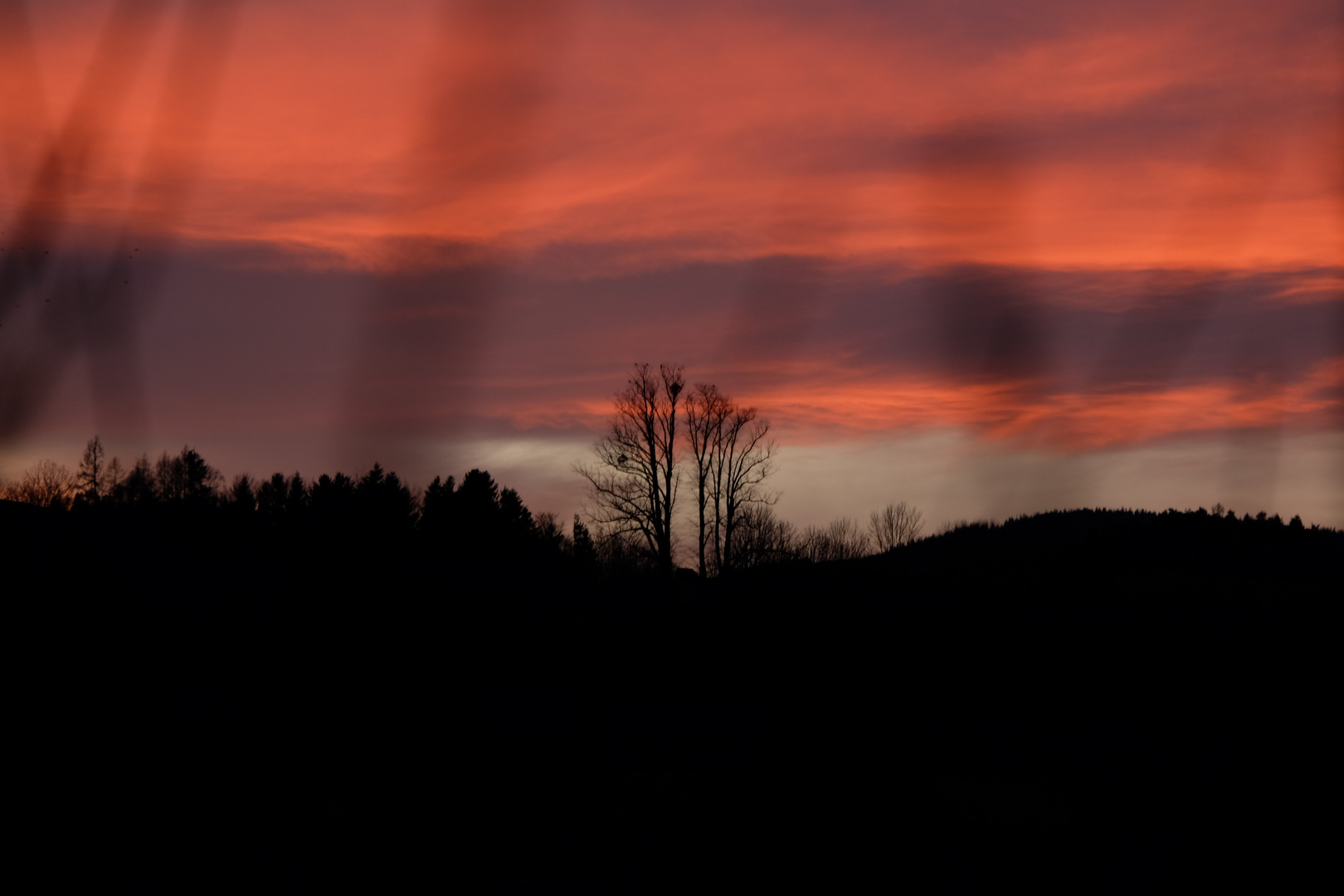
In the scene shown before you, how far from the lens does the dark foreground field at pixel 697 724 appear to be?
9.69m

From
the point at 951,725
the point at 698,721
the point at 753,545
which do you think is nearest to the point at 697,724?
the point at 698,721

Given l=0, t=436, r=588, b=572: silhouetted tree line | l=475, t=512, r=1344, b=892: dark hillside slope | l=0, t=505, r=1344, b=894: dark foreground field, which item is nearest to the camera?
l=0, t=505, r=1344, b=894: dark foreground field

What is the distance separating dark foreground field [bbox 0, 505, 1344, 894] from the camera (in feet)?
31.8

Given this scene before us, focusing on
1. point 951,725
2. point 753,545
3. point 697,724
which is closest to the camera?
point 951,725

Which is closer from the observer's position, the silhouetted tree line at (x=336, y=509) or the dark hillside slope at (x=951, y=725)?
the dark hillside slope at (x=951, y=725)

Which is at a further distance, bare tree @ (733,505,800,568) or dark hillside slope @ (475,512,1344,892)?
bare tree @ (733,505,800,568)

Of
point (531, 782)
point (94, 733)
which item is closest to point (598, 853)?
point (531, 782)

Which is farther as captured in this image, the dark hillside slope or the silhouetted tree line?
the silhouetted tree line

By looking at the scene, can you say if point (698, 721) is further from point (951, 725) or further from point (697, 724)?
point (951, 725)

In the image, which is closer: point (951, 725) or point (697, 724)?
point (951, 725)

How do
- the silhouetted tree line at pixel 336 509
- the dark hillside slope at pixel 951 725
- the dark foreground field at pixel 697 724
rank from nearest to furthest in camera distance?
the dark foreground field at pixel 697 724 → the dark hillside slope at pixel 951 725 → the silhouetted tree line at pixel 336 509

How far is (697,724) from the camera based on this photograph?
1806cm

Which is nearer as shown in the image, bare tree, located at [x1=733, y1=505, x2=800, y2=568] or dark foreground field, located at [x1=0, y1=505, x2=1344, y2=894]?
dark foreground field, located at [x1=0, y1=505, x2=1344, y2=894]

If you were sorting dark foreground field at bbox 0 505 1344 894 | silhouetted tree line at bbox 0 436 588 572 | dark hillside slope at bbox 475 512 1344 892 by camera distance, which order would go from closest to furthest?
dark foreground field at bbox 0 505 1344 894
dark hillside slope at bbox 475 512 1344 892
silhouetted tree line at bbox 0 436 588 572
